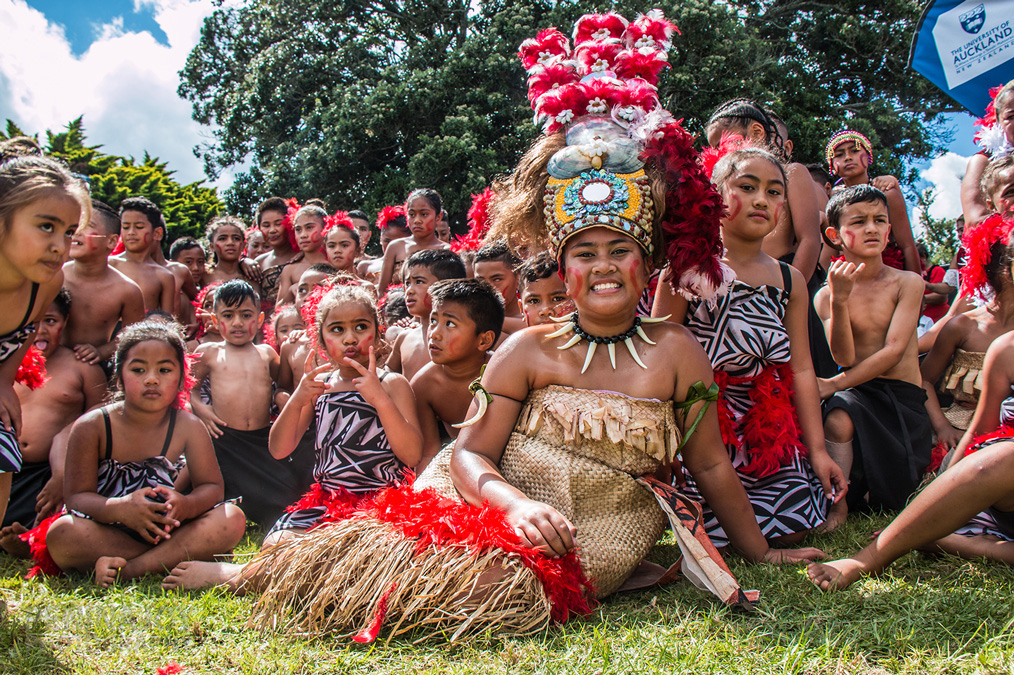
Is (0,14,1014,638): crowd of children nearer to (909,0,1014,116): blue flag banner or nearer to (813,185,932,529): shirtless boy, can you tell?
(813,185,932,529): shirtless boy

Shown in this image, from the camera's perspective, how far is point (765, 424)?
3.31 metres

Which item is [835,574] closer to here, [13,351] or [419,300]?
[419,300]

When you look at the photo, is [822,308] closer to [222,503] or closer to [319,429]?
[319,429]

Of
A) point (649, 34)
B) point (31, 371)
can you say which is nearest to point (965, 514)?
point (649, 34)

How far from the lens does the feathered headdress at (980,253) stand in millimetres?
3918

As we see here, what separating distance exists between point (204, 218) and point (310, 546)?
1826 centimetres

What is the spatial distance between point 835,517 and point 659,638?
171 cm

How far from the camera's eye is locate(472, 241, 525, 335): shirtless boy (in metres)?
4.97

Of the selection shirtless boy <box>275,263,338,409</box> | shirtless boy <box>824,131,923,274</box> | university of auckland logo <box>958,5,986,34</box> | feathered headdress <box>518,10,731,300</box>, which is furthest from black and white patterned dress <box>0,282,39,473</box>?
university of auckland logo <box>958,5,986,34</box>

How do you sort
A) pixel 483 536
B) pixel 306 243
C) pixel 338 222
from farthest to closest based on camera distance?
1. pixel 306 243
2. pixel 338 222
3. pixel 483 536

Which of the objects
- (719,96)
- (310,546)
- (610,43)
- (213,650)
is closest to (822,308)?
(610,43)

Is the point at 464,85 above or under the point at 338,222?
above

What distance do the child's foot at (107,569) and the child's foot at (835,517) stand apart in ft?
10.1

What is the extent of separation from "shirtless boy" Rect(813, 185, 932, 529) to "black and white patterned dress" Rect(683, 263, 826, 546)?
508 millimetres
